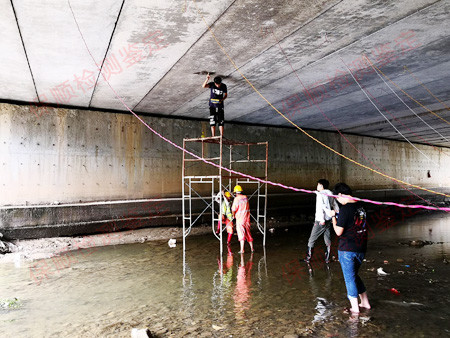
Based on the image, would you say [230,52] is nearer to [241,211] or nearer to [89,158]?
[241,211]

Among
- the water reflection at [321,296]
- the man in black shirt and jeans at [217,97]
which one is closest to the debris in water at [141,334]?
the water reflection at [321,296]

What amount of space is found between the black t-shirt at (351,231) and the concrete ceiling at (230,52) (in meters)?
3.24

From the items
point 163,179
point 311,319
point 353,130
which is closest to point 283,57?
point 311,319

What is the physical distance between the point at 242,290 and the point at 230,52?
4879mm

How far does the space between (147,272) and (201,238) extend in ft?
13.3

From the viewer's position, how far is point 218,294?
5340 mm

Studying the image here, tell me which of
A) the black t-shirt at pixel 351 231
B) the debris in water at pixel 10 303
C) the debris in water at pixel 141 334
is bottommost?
the debris in water at pixel 10 303

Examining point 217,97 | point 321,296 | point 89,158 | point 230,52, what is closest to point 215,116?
point 217,97

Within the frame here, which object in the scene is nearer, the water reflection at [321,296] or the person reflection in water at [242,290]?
the water reflection at [321,296]

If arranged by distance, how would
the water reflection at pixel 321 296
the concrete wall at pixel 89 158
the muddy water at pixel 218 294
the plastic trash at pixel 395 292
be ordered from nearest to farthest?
the muddy water at pixel 218 294 < the water reflection at pixel 321 296 < the plastic trash at pixel 395 292 < the concrete wall at pixel 89 158

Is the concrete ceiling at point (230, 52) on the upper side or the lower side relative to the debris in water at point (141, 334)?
upper

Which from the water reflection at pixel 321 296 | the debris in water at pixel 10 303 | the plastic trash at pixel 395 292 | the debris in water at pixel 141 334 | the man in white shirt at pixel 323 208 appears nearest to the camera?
A: the debris in water at pixel 141 334

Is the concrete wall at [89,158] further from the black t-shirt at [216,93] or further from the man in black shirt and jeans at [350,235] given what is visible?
the man in black shirt and jeans at [350,235]

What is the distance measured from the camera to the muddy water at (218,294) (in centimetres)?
415
